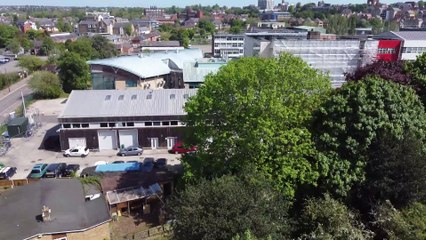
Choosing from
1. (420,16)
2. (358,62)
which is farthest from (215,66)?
(420,16)

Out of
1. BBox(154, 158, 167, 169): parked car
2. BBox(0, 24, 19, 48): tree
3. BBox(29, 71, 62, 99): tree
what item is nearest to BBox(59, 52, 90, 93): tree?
BBox(29, 71, 62, 99): tree

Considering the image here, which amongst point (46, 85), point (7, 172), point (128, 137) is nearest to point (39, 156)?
point (7, 172)

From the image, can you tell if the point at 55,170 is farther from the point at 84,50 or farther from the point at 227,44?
the point at 227,44

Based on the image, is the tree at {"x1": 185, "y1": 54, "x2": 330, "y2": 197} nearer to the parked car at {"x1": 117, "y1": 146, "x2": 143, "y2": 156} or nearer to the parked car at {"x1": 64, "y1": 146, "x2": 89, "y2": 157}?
the parked car at {"x1": 117, "y1": 146, "x2": 143, "y2": 156}

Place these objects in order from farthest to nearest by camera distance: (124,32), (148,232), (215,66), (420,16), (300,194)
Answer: (420,16) < (124,32) < (215,66) < (148,232) < (300,194)

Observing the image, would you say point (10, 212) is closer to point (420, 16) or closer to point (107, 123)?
point (107, 123)

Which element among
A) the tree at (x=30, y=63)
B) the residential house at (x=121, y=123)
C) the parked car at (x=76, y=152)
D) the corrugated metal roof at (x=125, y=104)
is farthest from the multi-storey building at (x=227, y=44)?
the parked car at (x=76, y=152)

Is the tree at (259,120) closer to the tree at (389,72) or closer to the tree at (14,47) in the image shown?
the tree at (389,72)
